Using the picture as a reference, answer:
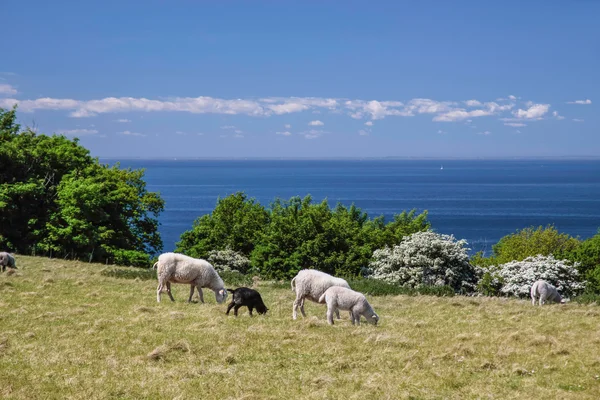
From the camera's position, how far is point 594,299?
3284 cm

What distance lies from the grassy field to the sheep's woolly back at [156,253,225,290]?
3.85ft

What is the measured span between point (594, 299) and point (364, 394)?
24658 millimetres

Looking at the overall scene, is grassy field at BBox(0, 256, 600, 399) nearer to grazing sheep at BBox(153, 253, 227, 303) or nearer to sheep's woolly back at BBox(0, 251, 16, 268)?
grazing sheep at BBox(153, 253, 227, 303)

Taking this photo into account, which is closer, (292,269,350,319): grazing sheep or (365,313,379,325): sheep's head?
(365,313,379,325): sheep's head

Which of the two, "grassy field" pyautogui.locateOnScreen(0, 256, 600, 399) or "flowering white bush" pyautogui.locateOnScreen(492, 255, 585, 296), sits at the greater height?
"grassy field" pyautogui.locateOnScreen(0, 256, 600, 399)

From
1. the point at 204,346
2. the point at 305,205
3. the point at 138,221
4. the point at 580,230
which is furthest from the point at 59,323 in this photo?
the point at 580,230

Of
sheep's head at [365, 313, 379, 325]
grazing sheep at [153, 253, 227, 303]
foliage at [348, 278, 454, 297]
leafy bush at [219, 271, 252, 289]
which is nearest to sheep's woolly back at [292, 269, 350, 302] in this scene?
sheep's head at [365, 313, 379, 325]

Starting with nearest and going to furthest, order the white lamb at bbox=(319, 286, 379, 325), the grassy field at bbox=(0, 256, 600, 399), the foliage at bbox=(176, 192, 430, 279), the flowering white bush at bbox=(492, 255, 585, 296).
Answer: the grassy field at bbox=(0, 256, 600, 399) → the white lamb at bbox=(319, 286, 379, 325) → the flowering white bush at bbox=(492, 255, 585, 296) → the foliage at bbox=(176, 192, 430, 279)

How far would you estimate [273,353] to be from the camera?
16.0 meters

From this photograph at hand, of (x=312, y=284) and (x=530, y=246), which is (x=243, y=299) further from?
(x=530, y=246)

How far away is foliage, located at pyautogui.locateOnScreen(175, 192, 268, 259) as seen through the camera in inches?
2470

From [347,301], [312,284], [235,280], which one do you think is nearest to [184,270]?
[312,284]

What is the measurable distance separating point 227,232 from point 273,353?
49137 mm

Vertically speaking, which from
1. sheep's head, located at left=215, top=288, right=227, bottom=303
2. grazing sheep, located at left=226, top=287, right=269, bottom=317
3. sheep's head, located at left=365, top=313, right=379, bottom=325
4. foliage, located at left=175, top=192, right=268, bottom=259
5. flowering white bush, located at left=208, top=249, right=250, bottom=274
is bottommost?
flowering white bush, located at left=208, top=249, right=250, bottom=274
